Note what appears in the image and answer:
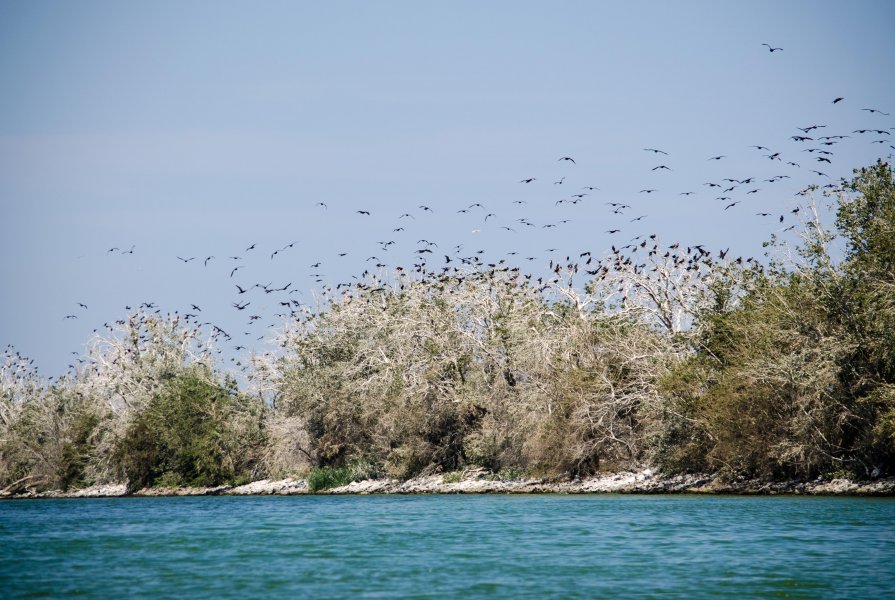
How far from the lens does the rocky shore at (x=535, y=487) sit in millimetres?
42094

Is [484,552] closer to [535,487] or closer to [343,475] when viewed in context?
[535,487]

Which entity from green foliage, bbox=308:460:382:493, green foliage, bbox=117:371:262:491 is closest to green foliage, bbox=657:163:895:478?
green foliage, bbox=308:460:382:493

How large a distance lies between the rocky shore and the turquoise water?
2.01 metres

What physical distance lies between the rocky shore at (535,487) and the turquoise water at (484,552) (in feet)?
Answer: 6.60

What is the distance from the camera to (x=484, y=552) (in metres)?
27.3

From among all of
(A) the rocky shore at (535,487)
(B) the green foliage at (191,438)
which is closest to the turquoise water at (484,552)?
(A) the rocky shore at (535,487)

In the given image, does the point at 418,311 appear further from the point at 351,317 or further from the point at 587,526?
the point at 587,526

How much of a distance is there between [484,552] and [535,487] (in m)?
27.8

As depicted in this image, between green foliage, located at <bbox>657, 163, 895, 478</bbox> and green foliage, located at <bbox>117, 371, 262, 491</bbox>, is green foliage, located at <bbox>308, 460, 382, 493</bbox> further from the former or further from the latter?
green foliage, located at <bbox>657, 163, 895, 478</bbox>

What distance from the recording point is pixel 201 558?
26953 mm

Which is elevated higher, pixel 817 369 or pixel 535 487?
pixel 817 369

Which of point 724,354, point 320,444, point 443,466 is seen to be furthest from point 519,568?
point 320,444

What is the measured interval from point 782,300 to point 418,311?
26125mm

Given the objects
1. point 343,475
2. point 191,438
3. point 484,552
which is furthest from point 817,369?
point 191,438
